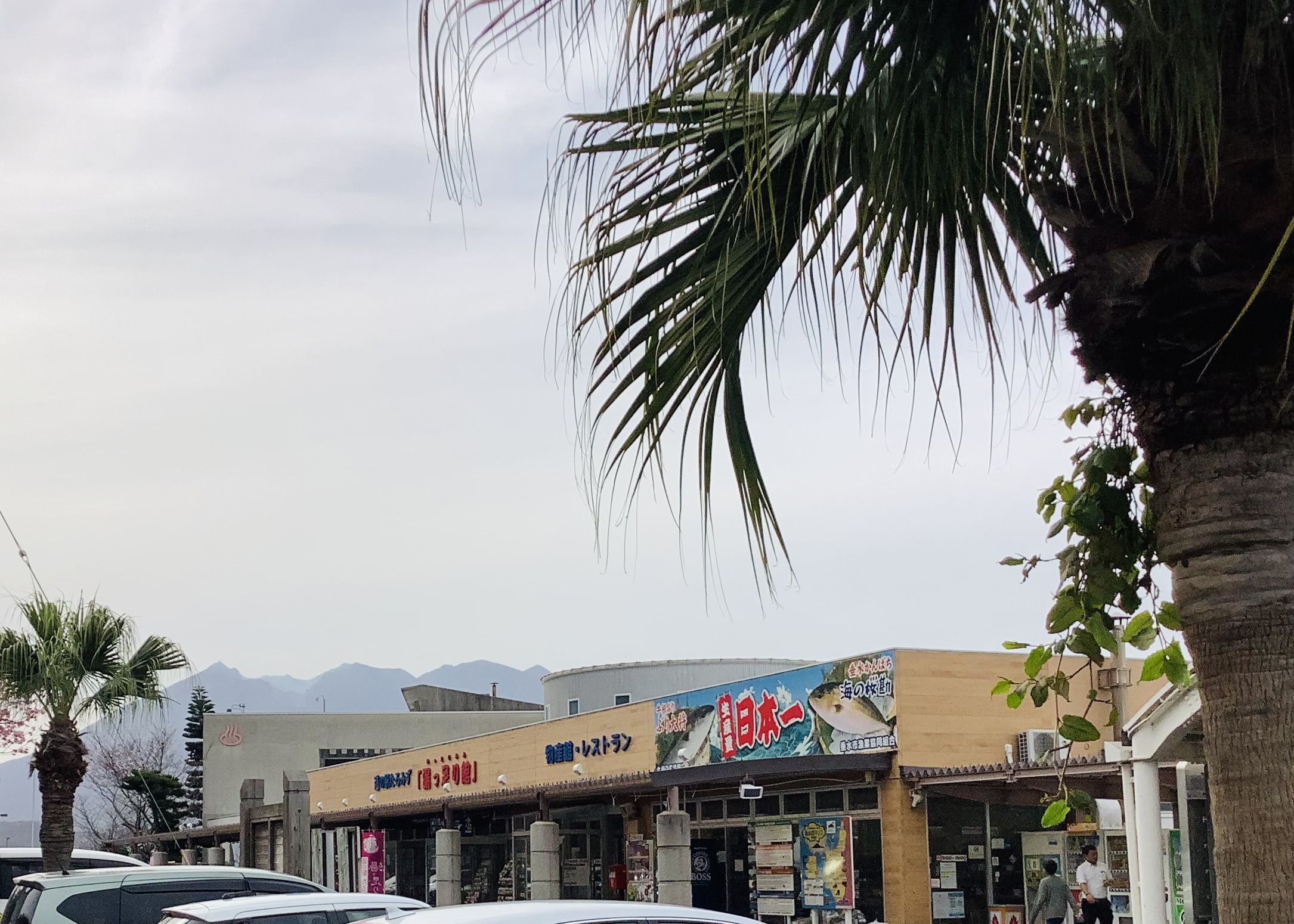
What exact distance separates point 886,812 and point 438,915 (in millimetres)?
14326

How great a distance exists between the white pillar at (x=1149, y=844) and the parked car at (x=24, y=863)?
15381mm

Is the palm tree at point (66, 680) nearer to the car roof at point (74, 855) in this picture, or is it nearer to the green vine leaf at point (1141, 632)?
the car roof at point (74, 855)

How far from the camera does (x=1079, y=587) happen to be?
4.52 metres

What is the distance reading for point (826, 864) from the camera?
74.0 ft

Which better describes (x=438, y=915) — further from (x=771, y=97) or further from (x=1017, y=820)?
(x=1017, y=820)

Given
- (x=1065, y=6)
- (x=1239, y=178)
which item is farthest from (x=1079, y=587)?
(x=1065, y=6)

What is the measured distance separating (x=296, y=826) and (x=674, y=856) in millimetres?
10287

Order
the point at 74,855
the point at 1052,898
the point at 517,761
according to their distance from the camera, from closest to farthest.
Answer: the point at 1052,898 < the point at 74,855 < the point at 517,761

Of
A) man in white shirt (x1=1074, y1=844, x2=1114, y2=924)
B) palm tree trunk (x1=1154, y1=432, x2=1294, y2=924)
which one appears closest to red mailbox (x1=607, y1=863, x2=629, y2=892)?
man in white shirt (x1=1074, y1=844, x2=1114, y2=924)

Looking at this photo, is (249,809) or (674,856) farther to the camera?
(249,809)

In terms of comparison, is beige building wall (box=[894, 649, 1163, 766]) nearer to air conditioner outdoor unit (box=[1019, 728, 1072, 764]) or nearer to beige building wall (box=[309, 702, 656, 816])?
air conditioner outdoor unit (box=[1019, 728, 1072, 764])

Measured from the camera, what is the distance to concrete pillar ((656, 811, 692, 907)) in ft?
67.1

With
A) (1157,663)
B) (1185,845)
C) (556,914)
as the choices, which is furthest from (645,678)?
(1157,663)

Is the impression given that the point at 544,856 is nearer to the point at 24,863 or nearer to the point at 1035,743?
the point at 24,863
